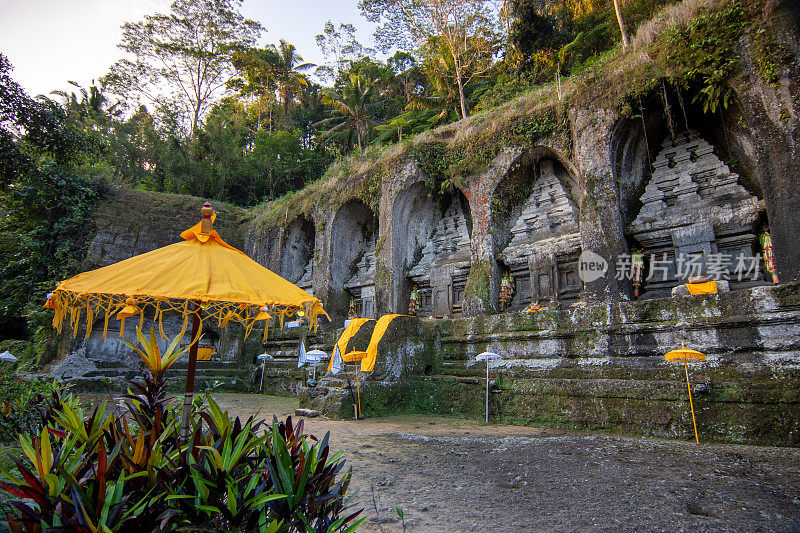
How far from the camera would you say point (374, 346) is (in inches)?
310

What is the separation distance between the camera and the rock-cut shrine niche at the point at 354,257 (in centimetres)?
1495

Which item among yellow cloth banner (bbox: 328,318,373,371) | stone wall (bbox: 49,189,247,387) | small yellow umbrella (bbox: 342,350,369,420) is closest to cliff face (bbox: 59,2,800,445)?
stone wall (bbox: 49,189,247,387)

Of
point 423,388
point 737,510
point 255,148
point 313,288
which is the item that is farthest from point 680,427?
point 255,148

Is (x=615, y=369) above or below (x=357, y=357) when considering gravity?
below

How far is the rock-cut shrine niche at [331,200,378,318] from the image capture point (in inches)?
588

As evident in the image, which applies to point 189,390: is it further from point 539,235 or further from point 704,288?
point 539,235

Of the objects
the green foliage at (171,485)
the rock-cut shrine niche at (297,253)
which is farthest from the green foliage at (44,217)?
the green foliage at (171,485)

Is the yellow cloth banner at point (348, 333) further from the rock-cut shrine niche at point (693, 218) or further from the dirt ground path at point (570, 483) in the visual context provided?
the rock-cut shrine niche at point (693, 218)

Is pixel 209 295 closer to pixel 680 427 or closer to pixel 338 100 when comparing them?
pixel 680 427

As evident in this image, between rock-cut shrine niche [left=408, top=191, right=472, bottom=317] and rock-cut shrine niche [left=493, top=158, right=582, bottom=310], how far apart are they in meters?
1.57

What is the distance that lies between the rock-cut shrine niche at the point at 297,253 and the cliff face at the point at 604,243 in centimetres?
320

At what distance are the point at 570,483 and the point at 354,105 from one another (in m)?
22.4

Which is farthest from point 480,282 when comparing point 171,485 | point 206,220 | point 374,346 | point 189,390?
point 171,485

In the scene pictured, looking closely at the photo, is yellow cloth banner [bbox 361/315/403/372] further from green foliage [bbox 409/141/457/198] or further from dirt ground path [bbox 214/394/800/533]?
green foliage [bbox 409/141/457/198]
